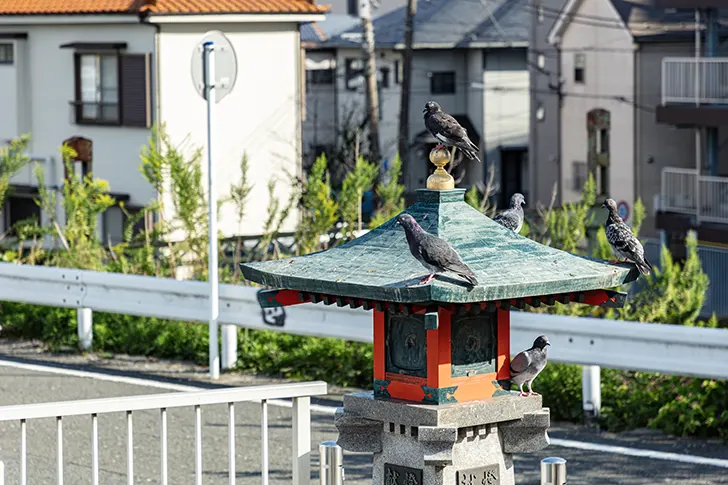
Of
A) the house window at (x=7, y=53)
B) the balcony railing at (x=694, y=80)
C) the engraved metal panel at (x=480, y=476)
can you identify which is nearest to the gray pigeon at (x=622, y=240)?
the engraved metal panel at (x=480, y=476)

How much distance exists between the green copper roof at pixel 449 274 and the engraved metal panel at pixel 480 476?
0.90 meters

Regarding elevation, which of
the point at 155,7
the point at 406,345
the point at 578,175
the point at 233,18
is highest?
the point at 155,7

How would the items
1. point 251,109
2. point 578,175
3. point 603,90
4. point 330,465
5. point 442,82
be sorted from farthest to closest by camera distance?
point 442,82, point 578,175, point 603,90, point 251,109, point 330,465

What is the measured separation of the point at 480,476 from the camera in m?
6.86

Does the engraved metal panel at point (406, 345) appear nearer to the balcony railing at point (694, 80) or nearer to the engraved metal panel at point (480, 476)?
the engraved metal panel at point (480, 476)

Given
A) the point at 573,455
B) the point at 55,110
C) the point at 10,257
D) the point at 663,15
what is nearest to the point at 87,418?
the point at 573,455

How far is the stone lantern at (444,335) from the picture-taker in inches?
259

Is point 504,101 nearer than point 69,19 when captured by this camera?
No

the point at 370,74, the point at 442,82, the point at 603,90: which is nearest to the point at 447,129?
the point at 370,74

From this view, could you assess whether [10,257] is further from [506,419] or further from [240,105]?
[240,105]

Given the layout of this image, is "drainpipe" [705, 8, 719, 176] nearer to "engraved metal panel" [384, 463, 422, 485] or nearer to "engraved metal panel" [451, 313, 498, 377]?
"engraved metal panel" [451, 313, 498, 377]

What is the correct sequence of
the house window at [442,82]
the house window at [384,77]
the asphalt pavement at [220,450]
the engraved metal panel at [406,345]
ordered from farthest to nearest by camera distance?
the house window at [442,82]
the house window at [384,77]
the asphalt pavement at [220,450]
the engraved metal panel at [406,345]

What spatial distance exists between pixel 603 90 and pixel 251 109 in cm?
1404

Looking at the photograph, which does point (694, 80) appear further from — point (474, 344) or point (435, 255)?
point (435, 255)
